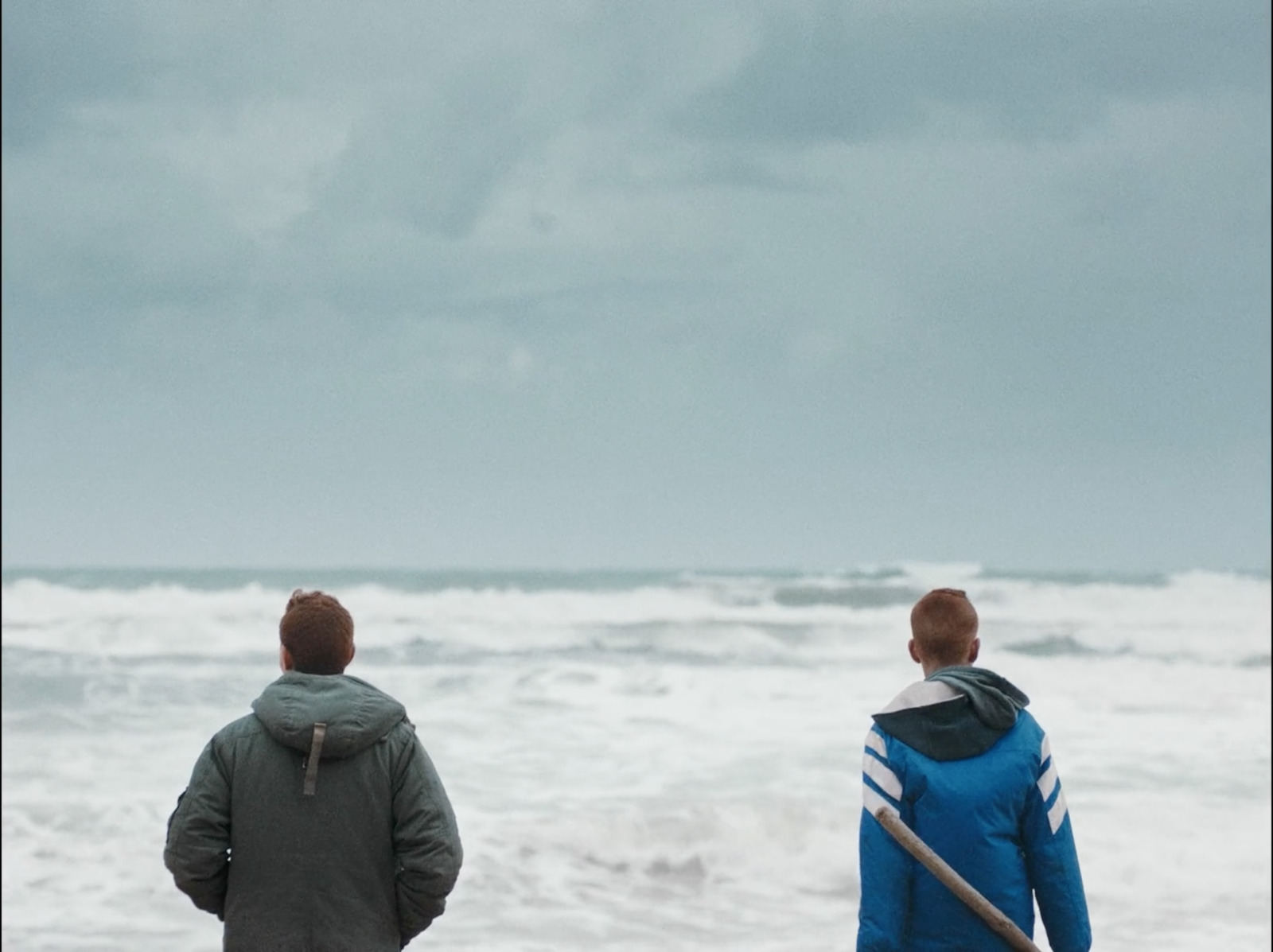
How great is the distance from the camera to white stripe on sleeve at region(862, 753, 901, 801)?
114 inches

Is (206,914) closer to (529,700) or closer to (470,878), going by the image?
(470,878)

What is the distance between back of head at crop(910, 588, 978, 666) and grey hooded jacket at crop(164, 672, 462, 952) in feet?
3.42

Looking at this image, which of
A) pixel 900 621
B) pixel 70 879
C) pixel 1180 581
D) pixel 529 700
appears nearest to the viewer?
pixel 70 879

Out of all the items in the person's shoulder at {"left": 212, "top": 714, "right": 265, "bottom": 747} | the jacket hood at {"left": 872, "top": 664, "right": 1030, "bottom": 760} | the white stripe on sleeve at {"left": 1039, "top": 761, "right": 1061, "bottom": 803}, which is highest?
the jacket hood at {"left": 872, "top": 664, "right": 1030, "bottom": 760}

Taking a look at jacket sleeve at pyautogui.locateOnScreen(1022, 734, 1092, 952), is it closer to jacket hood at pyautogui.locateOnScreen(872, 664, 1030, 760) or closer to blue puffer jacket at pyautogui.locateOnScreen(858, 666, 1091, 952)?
blue puffer jacket at pyautogui.locateOnScreen(858, 666, 1091, 952)

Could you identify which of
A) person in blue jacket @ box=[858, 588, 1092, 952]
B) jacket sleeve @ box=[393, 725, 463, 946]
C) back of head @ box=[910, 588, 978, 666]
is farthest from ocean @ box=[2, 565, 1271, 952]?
back of head @ box=[910, 588, 978, 666]

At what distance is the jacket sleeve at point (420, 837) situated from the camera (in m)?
2.93

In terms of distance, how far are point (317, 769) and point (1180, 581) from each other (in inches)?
1934

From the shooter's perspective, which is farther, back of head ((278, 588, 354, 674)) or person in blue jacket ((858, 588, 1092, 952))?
back of head ((278, 588, 354, 674))

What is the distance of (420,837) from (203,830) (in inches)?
17.3

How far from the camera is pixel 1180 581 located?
158 feet

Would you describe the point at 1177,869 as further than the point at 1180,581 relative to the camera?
No

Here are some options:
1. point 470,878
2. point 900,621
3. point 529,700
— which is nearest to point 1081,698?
point 529,700

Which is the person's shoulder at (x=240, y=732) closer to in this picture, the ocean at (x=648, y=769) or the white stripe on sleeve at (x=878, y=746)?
the white stripe on sleeve at (x=878, y=746)
